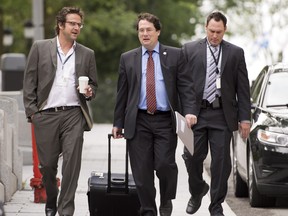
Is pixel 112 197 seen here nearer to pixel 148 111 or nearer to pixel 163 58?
pixel 148 111

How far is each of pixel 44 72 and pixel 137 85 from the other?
0.84 meters

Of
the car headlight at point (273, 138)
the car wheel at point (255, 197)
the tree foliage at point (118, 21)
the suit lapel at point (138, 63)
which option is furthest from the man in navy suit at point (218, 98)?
the tree foliage at point (118, 21)

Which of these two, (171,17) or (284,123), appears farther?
(171,17)

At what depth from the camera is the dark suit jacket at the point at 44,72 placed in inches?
411

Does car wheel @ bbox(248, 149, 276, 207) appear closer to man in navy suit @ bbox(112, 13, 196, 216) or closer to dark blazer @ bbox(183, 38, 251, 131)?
dark blazer @ bbox(183, 38, 251, 131)

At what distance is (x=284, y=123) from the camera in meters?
12.4

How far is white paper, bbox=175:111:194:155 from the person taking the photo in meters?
10.1

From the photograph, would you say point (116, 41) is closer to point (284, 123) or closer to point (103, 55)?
point (103, 55)

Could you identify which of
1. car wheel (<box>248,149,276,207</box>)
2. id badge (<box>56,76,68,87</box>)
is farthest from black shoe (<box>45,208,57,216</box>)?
car wheel (<box>248,149,276,207</box>)

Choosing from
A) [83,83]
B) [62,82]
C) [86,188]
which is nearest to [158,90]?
[83,83]

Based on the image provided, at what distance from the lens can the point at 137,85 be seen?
10266 mm

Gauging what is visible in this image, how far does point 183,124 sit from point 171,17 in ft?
117

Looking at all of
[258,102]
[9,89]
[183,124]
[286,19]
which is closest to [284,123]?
[258,102]

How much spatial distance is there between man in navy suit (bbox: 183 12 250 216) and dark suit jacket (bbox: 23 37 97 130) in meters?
0.96
